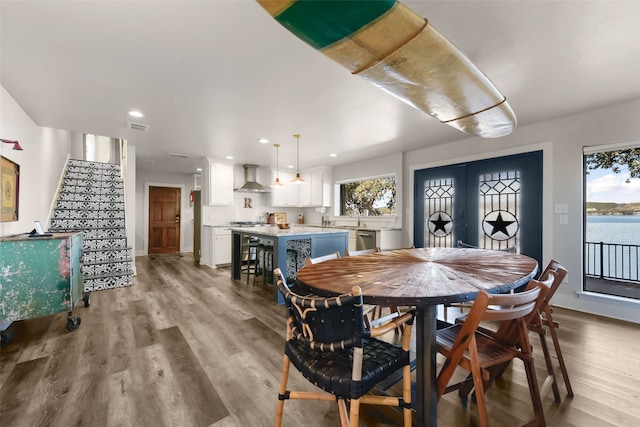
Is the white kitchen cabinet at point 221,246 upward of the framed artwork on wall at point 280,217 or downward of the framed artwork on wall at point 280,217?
downward

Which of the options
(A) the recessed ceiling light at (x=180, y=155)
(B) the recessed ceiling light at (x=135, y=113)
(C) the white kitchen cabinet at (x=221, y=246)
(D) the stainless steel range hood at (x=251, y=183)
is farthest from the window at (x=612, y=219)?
(A) the recessed ceiling light at (x=180, y=155)

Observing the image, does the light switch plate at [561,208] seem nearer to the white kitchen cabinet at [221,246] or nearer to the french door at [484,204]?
the french door at [484,204]

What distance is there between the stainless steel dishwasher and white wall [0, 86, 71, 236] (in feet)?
16.0

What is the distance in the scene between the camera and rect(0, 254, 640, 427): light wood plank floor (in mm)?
1514

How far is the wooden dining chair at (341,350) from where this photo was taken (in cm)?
102

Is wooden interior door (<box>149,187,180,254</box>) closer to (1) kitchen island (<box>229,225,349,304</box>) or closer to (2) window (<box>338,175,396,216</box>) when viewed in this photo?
(1) kitchen island (<box>229,225,349,304</box>)

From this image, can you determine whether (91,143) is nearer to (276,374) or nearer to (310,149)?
(310,149)

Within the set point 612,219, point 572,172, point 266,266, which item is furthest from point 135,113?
point 612,219

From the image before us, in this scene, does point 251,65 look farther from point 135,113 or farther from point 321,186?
point 321,186

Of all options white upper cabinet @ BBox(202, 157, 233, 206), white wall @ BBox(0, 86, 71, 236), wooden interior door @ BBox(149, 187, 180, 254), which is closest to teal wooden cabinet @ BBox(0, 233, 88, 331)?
white wall @ BBox(0, 86, 71, 236)

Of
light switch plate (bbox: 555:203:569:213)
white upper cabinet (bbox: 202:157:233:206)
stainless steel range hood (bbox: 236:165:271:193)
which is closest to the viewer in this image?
light switch plate (bbox: 555:203:569:213)

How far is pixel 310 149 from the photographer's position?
16.6ft

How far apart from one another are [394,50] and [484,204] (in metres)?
3.60

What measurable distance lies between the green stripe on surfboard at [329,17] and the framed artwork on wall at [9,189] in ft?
10.3
